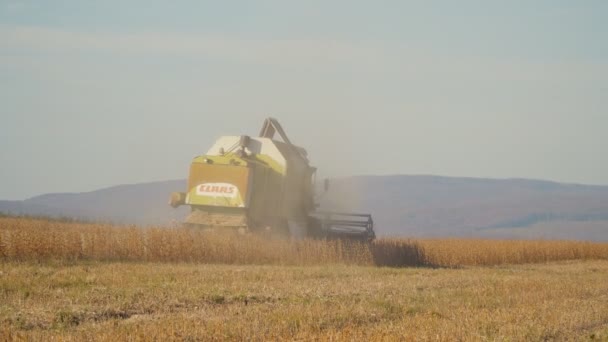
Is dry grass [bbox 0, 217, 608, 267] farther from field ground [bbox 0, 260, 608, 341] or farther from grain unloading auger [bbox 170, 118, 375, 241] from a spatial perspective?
field ground [bbox 0, 260, 608, 341]

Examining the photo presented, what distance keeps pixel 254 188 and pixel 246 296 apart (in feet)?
33.4

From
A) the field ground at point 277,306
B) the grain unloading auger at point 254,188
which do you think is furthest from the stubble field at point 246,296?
the grain unloading auger at point 254,188

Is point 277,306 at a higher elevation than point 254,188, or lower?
lower

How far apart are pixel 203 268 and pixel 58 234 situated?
12.6 feet

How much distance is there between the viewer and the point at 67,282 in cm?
1481

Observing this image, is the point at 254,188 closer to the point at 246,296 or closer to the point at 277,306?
the point at 246,296

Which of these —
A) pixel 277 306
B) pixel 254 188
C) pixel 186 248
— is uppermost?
pixel 254 188

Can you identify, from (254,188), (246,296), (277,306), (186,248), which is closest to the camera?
(277,306)

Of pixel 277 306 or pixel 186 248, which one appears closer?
pixel 277 306

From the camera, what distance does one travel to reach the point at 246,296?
13.5 meters

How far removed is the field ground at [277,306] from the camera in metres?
10.2

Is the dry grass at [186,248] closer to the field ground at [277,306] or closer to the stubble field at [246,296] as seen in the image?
the stubble field at [246,296]

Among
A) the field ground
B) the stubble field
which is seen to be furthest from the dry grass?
the field ground

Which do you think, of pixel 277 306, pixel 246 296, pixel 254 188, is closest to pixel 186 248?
pixel 254 188
